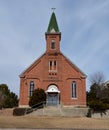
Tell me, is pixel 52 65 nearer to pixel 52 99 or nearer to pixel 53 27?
pixel 52 99

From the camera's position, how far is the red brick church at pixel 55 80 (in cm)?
4991

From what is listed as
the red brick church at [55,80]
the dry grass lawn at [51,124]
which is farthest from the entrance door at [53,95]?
the dry grass lawn at [51,124]

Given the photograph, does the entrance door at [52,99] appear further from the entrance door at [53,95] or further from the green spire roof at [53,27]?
the green spire roof at [53,27]

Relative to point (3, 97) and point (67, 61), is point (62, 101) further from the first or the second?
point (3, 97)

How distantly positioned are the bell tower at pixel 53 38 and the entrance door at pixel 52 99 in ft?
27.1

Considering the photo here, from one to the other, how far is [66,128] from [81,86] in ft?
88.6

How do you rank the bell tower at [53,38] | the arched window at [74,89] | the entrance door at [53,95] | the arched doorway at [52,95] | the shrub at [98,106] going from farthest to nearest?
the bell tower at [53,38] → the arched window at [74,89] → the entrance door at [53,95] → the arched doorway at [52,95] → the shrub at [98,106]

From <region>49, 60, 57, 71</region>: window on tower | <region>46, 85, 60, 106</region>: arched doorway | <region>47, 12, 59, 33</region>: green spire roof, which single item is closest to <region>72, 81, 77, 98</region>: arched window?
<region>46, 85, 60, 106</region>: arched doorway

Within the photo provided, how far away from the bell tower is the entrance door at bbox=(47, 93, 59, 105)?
825cm

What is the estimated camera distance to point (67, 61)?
2057 inches

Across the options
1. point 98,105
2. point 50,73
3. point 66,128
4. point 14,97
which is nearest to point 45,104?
point 50,73

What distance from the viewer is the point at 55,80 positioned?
2013 inches

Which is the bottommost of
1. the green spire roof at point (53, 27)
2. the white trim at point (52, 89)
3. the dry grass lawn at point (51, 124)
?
the dry grass lawn at point (51, 124)

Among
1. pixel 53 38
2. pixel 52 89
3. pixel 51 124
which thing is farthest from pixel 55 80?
pixel 51 124
